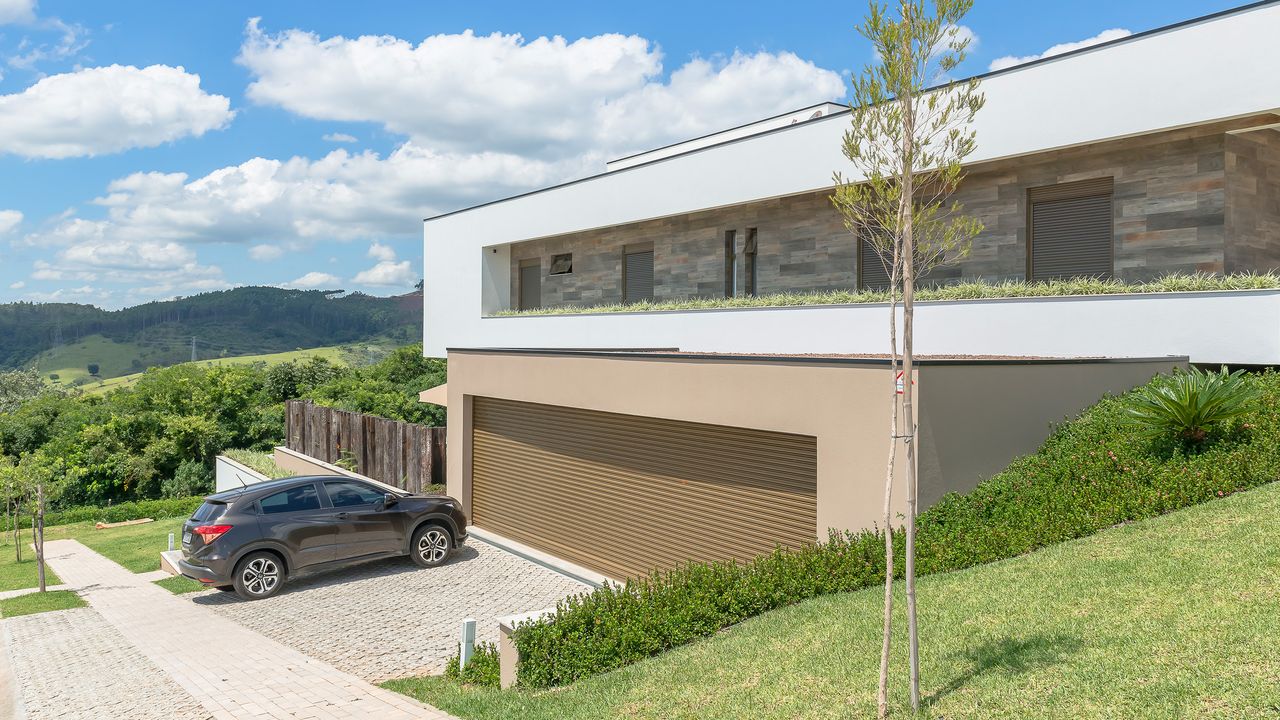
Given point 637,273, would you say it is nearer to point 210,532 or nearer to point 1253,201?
point 210,532

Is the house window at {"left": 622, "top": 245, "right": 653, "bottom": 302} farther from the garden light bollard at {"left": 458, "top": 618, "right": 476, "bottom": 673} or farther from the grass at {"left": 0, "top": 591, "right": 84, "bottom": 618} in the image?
the garden light bollard at {"left": 458, "top": 618, "right": 476, "bottom": 673}

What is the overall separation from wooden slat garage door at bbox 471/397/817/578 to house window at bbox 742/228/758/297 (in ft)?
20.7

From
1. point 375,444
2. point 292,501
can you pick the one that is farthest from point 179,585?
point 375,444

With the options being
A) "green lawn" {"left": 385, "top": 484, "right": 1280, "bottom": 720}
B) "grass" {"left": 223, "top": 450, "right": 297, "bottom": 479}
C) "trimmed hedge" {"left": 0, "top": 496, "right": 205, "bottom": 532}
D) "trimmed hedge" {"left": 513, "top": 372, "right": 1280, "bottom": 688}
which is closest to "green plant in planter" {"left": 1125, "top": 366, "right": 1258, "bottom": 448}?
"trimmed hedge" {"left": 513, "top": 372, "right": 1280, "bottom": 688}

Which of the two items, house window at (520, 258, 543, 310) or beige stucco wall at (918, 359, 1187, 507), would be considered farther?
house window at (520, 258, 543, 310)

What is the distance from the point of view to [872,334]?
14.5m

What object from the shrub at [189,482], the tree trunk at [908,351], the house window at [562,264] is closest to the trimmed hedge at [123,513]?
the shrub at [189,482]

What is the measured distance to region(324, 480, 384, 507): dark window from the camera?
42.5ft

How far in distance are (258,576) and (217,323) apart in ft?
360

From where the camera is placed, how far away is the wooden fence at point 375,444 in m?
18.0

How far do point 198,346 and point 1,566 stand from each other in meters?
91.7

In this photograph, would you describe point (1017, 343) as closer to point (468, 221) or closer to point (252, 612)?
point (252, 612)

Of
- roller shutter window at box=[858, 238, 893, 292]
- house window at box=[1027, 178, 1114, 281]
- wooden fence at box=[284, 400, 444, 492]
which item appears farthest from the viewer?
wooden fence at box=[284, 400, 444, 492]

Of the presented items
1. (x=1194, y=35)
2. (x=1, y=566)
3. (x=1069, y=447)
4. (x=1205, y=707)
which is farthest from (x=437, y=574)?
(x=1, y=566)
